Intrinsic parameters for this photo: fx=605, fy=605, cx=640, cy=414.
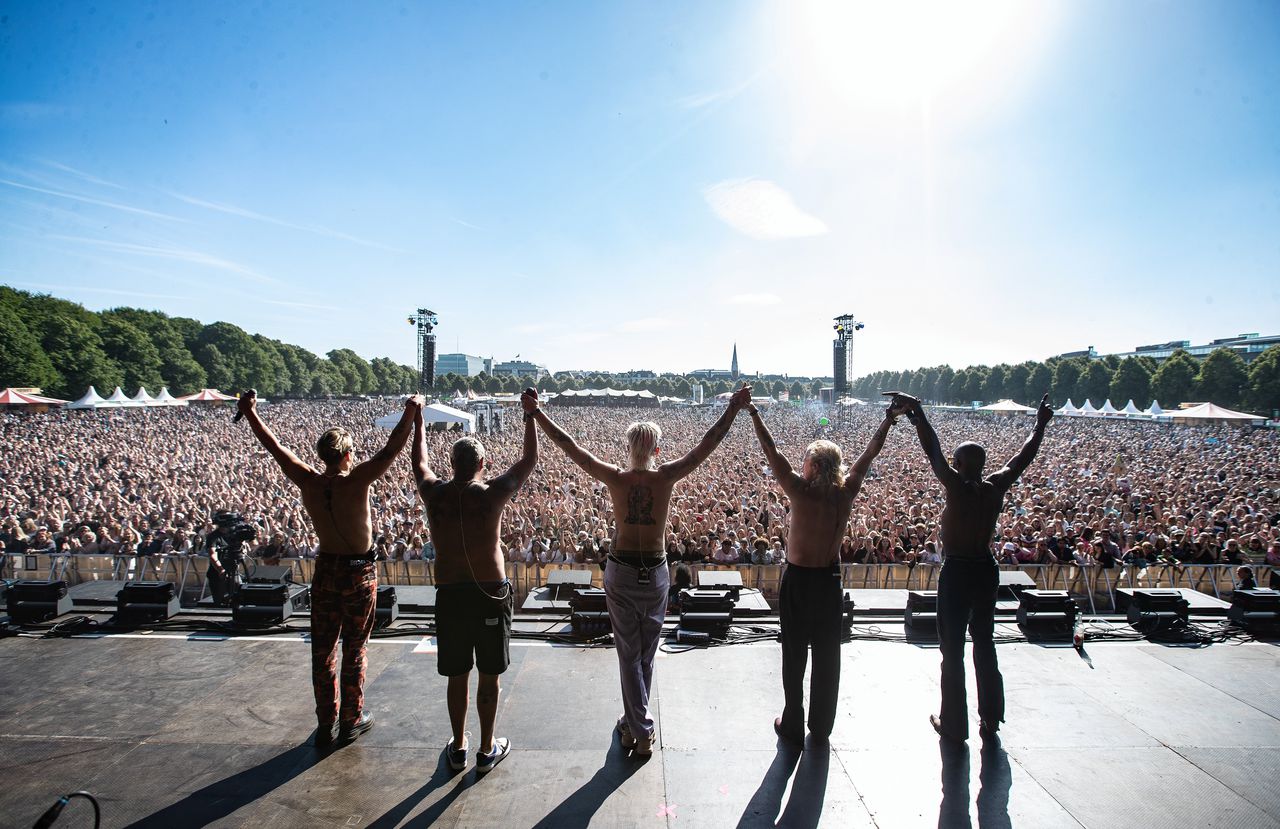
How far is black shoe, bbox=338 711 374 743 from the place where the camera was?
133 inches

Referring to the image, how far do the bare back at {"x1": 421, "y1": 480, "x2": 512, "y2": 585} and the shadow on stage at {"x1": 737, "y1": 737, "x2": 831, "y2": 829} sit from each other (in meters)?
1.70

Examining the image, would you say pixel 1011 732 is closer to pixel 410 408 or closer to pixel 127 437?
pixel 410 408

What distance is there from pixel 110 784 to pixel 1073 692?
5.63m


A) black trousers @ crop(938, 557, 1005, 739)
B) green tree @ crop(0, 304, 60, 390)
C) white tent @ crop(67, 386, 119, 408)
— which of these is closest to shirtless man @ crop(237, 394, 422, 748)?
black trousers @ crop(938, 557, 1005, 739)

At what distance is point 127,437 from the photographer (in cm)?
2417

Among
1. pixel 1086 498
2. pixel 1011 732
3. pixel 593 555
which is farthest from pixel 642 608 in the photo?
pixel 1086 498

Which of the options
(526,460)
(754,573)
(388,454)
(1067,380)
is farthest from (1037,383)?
(388,454)

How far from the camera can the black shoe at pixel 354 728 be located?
3.37 meters

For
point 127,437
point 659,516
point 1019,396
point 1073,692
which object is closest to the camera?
point 659,516

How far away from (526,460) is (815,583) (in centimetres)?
169

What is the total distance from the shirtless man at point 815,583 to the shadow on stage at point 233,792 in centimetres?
260

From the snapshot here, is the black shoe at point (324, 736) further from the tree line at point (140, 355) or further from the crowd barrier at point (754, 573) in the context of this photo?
the tree line at point (140, 355)

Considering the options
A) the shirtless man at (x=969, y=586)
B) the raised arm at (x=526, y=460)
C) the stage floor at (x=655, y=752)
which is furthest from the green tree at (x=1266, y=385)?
the raised arm at (x=526, y=460)

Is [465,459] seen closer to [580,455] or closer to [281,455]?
[580,455]
